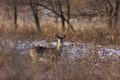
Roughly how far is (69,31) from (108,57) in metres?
7.25

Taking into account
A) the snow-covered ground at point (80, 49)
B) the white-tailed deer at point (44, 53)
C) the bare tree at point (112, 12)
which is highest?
the bare tree at point (112, 12)

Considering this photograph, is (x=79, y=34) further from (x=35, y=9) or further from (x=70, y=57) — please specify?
(x=70, y=57)

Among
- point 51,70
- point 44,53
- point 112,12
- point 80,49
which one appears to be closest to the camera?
point 51,70

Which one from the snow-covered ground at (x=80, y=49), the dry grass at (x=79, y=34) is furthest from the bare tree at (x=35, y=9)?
the snow-covered ground at (x=80, y=49)

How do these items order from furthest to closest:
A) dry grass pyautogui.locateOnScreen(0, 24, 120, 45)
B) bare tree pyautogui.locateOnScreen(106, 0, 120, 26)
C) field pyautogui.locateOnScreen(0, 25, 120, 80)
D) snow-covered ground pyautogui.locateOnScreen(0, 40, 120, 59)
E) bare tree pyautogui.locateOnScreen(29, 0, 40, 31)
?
bare tree pyautogui.locateOnScreen(29, 0, 40, 31) → bare tree pyautogui.locateOnScreen(106, 0, 120, 26) → dry grass pyautogui.locateOnScreen(0, 24, 120, 45) → snow-covered ground pyautogui.locateOnScreen(0, 40, 120, 59) → field pyautogui.locateOnScreen(0, 25, 120, 80)

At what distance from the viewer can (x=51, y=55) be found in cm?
1452

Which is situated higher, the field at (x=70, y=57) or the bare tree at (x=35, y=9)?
the bare tree at (x=35, y=9)

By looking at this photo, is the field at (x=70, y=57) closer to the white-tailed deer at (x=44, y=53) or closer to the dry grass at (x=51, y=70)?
the dry grass at (x=51, y=70)

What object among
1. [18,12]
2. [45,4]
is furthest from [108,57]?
[18,12]

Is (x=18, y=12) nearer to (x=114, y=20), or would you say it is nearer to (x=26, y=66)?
(x=114, y=20)

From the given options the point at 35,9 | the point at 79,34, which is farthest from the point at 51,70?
the point at 35,9

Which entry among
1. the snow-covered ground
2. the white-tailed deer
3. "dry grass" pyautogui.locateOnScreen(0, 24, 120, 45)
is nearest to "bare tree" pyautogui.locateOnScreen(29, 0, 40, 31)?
"dry grass" pyautogui.locateOnScreen(0, 24, 120, 45)

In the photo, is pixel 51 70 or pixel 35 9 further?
pixel 35 9

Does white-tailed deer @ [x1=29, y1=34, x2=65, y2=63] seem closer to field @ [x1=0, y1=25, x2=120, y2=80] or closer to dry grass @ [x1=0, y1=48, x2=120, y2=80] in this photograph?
field @ [x1=0, y1=25, x2=120, y2=80]
